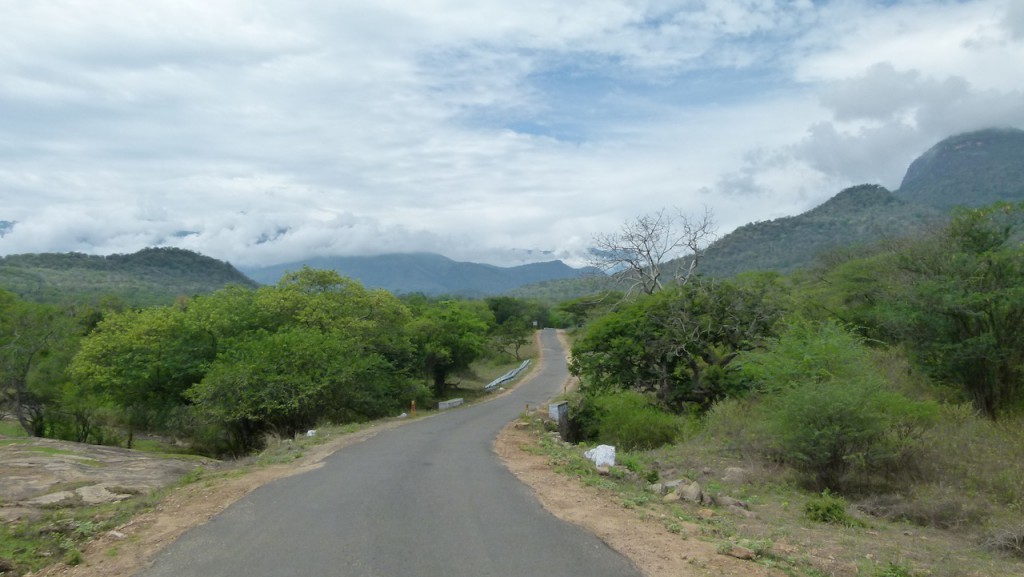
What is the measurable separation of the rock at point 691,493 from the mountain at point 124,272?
134749mm

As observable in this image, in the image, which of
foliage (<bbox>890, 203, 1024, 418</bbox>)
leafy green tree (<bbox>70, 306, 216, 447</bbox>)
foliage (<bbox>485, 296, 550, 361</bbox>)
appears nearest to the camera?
foliage (<bbox>890, 203, 1024, 418</bbox>)

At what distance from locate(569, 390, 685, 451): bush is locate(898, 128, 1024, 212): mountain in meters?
112

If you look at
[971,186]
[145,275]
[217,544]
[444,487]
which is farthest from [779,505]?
[145,275]

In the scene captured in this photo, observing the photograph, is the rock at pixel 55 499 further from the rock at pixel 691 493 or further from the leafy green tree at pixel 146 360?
the leafy green tree at pixel 146 360

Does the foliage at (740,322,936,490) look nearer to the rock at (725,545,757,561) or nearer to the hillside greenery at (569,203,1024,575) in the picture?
the hillside greenery at (569,203,1024,575)

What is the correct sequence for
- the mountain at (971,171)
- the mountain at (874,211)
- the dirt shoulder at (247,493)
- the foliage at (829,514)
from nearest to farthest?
the dirt shoulder at (247,493) → the foliage at (829,514) → the mountain at (874,211) → the mountain at (971,171)

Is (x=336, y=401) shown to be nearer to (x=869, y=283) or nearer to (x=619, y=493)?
(x=619, y=493)

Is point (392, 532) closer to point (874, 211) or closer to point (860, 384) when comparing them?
point (860, 384)

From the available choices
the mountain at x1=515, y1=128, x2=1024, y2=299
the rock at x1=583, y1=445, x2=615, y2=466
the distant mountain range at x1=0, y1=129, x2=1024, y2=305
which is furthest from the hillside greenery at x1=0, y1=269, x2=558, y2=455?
the mountain at x1=515, y1=128, x2=1024, y2=299

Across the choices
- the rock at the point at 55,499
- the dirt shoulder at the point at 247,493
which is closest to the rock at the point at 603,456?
the dirt shoulder at the point at 247,493

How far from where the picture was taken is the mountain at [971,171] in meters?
128

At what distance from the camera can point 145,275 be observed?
557 feet

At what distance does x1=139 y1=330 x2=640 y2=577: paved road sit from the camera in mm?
7188

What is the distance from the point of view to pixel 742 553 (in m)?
7.64
